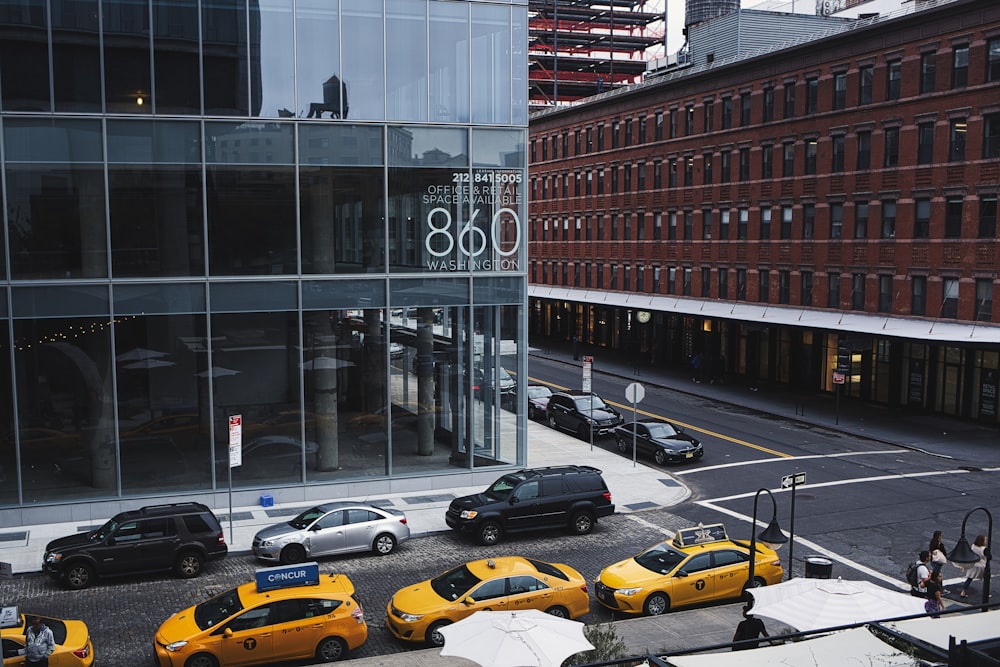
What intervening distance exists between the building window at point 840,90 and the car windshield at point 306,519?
33.8 m

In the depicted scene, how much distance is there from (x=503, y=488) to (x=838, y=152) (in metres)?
29.2

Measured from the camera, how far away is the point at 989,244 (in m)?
36.7

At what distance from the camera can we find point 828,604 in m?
14.0

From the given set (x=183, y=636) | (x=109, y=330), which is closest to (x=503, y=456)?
(x=109, y=330)

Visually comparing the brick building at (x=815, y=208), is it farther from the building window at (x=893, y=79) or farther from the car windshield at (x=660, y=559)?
the car windshield at (x=660, y=559)

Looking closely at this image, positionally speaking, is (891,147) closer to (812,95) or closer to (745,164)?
(812,95)

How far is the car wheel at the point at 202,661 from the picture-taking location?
15.2m

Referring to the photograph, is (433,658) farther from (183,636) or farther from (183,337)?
(183,337)

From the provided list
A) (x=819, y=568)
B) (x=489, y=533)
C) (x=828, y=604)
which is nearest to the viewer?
(x=828, y=604)

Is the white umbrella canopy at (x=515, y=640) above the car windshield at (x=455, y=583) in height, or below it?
above

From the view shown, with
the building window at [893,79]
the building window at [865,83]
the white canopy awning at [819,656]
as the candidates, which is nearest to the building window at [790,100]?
the building window at [865,83]

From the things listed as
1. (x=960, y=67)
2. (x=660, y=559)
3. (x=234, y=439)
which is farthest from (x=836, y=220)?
(x=234, y=439)

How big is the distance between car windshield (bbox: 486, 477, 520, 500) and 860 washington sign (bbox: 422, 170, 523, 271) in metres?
7.07

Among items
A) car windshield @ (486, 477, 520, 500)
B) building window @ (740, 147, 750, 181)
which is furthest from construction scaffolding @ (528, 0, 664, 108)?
car windshield @ (486, 477, 520, 500)
